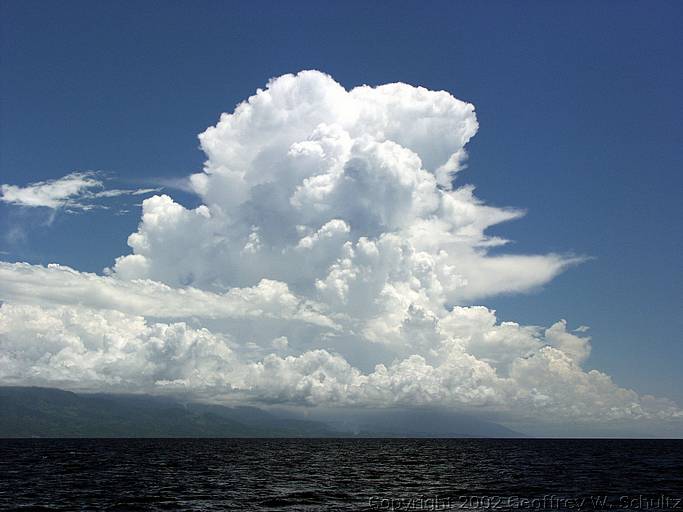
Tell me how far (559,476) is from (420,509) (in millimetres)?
51379

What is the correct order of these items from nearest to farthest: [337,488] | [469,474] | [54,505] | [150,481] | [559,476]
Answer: [54,505] → [337,488] → [150,481] → [559,476] → [469,474]

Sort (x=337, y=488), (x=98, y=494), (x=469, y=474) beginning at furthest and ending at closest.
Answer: (x=469, y=474) → (x=337, y=488) → (x=98, y=494)

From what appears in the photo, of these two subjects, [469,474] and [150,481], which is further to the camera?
[469,474]

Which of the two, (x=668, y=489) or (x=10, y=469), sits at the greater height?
(x=668, y=489)

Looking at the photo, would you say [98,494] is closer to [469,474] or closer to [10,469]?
[10,469]

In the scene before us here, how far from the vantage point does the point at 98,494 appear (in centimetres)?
7212

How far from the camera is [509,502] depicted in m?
63.6

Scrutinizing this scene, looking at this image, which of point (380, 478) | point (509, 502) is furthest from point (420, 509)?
point (380, 478)

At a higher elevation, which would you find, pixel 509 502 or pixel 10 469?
pixel 509 502

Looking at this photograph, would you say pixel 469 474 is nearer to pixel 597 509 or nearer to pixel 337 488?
pixel 337 488

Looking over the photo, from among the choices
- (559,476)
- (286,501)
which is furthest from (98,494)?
(559,476)

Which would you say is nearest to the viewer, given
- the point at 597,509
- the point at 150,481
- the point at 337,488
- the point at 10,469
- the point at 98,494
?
the point at 597,509

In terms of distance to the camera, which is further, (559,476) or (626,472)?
(626,472)

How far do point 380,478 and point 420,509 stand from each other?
124 feet
